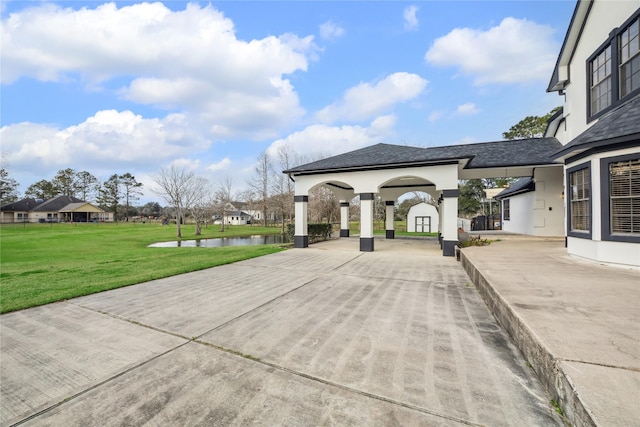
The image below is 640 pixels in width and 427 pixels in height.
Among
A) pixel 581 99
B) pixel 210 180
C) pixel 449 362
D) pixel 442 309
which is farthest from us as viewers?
pixel 210 180

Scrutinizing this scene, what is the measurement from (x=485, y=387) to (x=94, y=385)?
354 centimetres

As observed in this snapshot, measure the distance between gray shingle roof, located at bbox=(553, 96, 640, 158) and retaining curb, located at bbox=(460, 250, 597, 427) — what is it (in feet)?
16.2

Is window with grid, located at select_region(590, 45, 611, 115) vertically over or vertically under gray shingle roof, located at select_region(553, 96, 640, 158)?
Answer: over

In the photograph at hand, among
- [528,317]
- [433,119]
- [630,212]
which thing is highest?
[433,119]

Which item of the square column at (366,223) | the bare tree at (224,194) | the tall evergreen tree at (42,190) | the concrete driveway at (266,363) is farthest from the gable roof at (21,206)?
the square column at (366,223)

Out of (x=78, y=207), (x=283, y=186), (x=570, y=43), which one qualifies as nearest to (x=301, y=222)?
(x=570, y=43)

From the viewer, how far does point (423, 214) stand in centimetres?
2581

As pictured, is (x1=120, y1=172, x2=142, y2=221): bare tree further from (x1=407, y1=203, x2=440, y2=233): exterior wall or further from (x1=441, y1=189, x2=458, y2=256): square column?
(x1=441, y1=189, x2=458, y2=256): square column

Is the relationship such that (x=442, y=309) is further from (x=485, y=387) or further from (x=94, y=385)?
(x=94, y=385)

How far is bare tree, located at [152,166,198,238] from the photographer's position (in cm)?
2878

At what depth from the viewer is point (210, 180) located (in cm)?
3822

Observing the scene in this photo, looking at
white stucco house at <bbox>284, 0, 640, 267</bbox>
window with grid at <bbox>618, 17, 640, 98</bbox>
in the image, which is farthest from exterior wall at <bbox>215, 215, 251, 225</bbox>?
window with grid at <bbox>618, 17, 640, 98</bbox>

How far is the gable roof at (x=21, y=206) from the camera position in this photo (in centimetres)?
4562

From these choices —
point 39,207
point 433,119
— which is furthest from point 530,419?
point 39,207
